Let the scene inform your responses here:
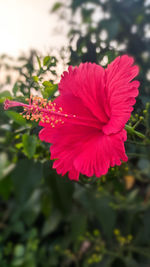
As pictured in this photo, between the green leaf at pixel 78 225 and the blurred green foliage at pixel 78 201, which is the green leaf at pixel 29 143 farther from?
the green leaf at pixel 78 225

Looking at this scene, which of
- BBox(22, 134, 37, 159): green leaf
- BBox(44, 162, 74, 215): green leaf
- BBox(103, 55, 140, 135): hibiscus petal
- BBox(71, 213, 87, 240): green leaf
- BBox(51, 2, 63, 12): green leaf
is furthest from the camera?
BBox(51, 2, 63, 12): green leaf

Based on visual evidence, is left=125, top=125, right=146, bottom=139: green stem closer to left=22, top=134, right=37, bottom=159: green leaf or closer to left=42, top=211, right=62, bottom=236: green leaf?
left=22, top=134, right=37, bottom=159: green leaf

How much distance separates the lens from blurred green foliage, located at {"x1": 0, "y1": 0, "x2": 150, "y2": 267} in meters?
1.09

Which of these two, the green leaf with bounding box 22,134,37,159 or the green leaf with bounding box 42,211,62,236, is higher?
the green leaf with bounding box 22,134,37,159

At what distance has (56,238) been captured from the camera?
198cm

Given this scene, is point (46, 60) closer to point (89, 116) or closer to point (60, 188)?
point (89, 116)

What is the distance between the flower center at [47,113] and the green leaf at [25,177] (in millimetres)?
308

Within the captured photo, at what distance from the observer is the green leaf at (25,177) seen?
3.41 ft

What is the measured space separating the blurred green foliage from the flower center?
0.15 metres

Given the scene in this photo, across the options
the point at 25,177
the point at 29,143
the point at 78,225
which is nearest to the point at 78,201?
the point at 78,225

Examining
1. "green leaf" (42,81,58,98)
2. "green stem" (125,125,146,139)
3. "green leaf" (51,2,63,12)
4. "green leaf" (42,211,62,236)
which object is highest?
"green leaf" (51,2,63,12)

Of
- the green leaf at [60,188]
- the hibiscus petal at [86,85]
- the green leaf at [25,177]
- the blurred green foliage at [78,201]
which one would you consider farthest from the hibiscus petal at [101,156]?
the green leaf at [60,188]

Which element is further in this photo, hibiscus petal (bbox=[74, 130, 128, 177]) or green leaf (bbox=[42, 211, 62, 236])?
green leaf (bbox=[42, 211, 62, 236])

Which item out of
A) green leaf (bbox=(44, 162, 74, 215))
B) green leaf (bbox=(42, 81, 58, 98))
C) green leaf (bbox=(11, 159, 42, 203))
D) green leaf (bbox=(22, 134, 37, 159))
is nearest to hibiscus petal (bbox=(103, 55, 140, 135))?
green leaf (bbox=(42, 81, 58, 98))
